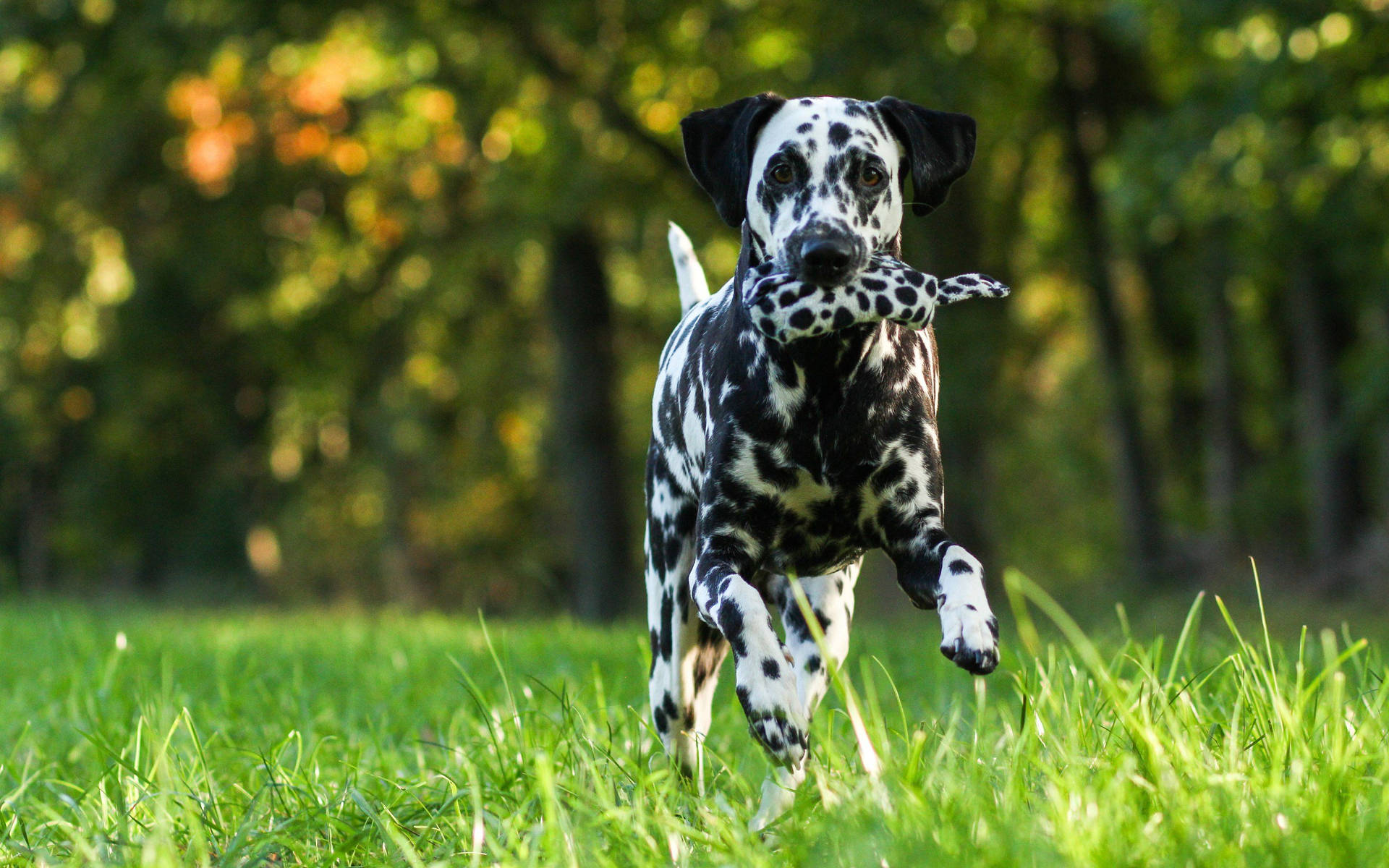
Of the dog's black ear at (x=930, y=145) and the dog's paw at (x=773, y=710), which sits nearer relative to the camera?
the dog's paw at (x=773, y=710)

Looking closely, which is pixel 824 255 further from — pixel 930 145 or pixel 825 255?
Answer: pixel 930 145

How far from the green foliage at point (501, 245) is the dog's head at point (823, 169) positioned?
2612mm

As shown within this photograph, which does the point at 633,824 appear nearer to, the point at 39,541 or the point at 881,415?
the point at 881,415

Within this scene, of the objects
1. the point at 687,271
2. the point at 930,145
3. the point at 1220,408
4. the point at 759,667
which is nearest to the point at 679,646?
the point at 759,667

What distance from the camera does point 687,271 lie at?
17.0ft

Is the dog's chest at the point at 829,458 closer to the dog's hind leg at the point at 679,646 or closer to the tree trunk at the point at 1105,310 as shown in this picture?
the dog's hind leg at the point at 679,646

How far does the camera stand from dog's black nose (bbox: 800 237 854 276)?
3.28m

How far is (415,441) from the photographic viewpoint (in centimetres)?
2148

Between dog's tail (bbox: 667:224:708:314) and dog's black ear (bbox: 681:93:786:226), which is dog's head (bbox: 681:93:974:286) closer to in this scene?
dog's black ear (bbox: 681:93:786:226)

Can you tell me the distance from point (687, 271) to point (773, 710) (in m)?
2.38

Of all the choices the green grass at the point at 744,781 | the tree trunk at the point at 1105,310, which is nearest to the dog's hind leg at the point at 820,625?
the green grass at the point at 744,781

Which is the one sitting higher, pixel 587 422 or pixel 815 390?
pixel 815 390

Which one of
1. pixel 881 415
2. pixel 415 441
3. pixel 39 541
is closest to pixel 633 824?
pixel 881 415

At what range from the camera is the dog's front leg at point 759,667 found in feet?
10.4
